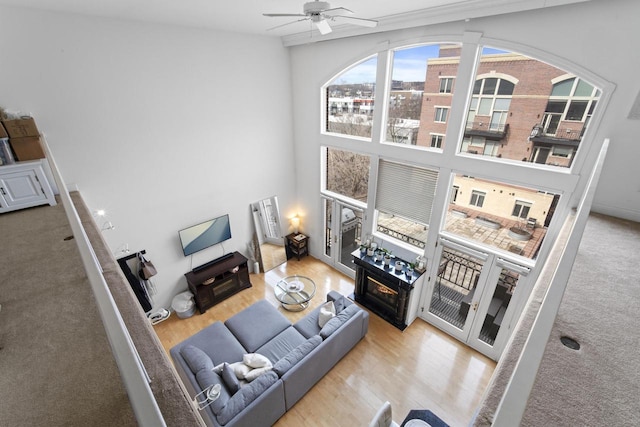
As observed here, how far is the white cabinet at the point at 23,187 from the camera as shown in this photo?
2699mm

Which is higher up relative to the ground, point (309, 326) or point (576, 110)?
point (576, 110)

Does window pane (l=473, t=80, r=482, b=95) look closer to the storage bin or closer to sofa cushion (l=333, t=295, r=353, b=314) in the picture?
sofa cushion (l=333, t=295, r=353, b=314)

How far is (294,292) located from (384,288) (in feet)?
6.36

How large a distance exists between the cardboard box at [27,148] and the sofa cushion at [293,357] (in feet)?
12.6

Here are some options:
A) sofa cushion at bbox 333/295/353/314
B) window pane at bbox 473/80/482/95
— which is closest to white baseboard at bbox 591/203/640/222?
window pane at bbox 473/80/482/95

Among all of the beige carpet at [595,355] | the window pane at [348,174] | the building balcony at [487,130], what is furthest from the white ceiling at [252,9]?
the beige carpet at [595,355]

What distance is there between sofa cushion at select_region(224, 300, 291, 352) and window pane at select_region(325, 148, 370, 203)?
3.00 meters

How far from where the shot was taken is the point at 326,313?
4910mm

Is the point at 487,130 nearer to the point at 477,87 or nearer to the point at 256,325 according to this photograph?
the point at 477,87

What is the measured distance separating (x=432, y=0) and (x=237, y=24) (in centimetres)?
297

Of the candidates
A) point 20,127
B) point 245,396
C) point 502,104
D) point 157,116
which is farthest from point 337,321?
point 20,127

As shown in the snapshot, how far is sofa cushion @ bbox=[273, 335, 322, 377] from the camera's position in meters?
3.82

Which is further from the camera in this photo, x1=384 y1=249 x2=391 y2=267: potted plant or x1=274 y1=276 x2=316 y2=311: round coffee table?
x1=274 y1=276 x2=316 y2=311: round coffee table

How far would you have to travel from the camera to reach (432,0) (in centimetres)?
324
